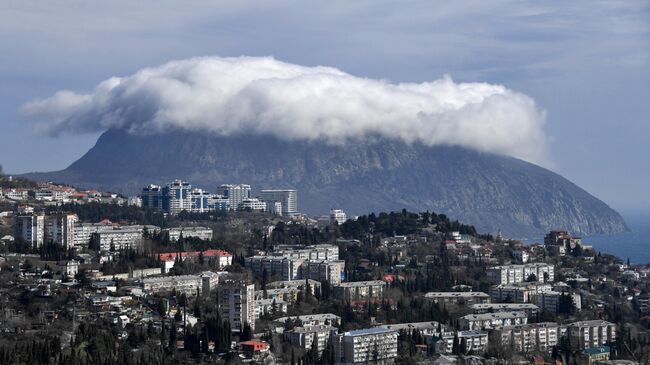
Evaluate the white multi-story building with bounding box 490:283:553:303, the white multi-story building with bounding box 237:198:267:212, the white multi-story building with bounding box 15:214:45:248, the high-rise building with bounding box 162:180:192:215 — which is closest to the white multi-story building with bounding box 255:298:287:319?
the white multi-story building with bounding box 490:283:553:303

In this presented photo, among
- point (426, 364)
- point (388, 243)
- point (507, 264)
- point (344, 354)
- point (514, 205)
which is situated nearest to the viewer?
point (426, 364)

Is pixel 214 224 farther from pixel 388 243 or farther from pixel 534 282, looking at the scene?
pixel 534 282

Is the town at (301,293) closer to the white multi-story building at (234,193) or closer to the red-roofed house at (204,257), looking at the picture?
the red-roofed house at (204,257)

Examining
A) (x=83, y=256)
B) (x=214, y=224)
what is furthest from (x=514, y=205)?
(x=83, y=256)

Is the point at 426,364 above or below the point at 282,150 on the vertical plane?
below

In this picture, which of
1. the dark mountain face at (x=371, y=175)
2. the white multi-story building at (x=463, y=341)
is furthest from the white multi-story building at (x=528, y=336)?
the dark mountain face at (x=371, y=175)

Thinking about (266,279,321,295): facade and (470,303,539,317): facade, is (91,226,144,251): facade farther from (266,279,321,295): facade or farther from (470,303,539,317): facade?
(470,303,539,317): facade

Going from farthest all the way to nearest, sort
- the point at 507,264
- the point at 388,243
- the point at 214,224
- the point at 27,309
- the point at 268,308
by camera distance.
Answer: the point at 214,224 < the point at 388,243 < the point at 507,264 < the point at 268,308 < the point at 27,309
